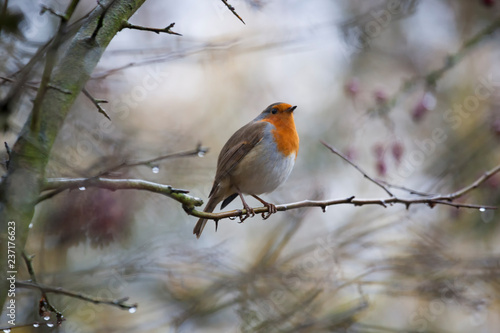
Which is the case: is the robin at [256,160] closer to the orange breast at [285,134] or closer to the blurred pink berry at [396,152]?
the orange breast at [285,134]

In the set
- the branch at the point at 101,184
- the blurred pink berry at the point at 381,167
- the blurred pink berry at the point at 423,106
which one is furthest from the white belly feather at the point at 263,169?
the branch at the point at 101,184

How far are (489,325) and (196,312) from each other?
343cm

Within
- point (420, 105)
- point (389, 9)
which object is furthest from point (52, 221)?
point (389, 9)

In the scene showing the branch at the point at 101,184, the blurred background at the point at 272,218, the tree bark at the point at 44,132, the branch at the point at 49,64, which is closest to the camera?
the branch at the point at 49,64

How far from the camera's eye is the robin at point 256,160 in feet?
9.79

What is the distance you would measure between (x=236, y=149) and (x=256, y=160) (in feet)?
0.54

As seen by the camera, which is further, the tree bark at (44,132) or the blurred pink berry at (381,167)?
the blurred pink berry at (381,167)

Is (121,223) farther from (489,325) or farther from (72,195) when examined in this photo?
(489,325)

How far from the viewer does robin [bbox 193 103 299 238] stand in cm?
298

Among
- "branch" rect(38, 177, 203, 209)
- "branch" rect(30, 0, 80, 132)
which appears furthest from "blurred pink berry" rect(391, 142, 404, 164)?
"branch" rect(30, 0, 80, 132)

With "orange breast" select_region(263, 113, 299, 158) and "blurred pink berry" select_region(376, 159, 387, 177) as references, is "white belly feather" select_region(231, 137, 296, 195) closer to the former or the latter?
"orange breast" select_region(263, 113, 299, 158)

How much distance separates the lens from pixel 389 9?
435 cm

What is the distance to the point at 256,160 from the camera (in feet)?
9.82

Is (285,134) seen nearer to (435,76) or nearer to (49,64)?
(435,76)
